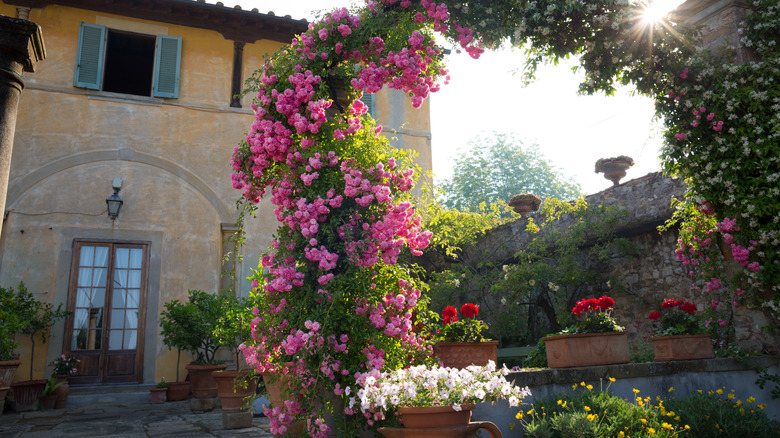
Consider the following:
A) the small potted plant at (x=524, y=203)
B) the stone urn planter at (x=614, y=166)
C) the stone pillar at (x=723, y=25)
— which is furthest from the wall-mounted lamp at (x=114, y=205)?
the stone pillar at (x=723, y=25)

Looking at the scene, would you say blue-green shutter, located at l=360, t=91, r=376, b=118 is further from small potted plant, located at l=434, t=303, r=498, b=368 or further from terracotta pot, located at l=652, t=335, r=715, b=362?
small potted plant, located at l=434, t=303, r=498, b=368

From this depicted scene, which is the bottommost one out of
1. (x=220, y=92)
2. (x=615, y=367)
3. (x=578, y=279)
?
(x=615, y=367)

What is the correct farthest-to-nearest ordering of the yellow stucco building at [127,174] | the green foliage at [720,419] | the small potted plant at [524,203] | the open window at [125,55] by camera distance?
the open window at [125,55]
the small potted plant at [524,203]
the yellow stucco building at [127,174]
the green foliage at [720,419]

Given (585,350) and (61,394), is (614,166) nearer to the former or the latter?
(585,350)

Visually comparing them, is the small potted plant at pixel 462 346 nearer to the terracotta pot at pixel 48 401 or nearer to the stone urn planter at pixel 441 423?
the stone urn planter at pixel 441 423

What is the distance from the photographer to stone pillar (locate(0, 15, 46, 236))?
11.6 ft

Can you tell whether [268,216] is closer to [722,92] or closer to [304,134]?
[304,134]

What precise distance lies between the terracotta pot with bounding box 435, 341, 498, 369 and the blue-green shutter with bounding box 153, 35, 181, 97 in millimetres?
8122

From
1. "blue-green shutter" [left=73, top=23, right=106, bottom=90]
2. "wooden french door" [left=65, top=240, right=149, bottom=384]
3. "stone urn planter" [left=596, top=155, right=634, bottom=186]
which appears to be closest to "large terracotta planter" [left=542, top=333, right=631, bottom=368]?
"stone urn planter" [left=596, top=155, right=634, bottom=186]

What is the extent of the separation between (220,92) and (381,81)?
728cm

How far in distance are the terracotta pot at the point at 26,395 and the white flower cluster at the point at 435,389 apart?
630cm

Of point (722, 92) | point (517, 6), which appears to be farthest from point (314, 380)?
point (722, 92)

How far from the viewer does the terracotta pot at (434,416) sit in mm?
2557

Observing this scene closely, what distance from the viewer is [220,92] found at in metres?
10.5
